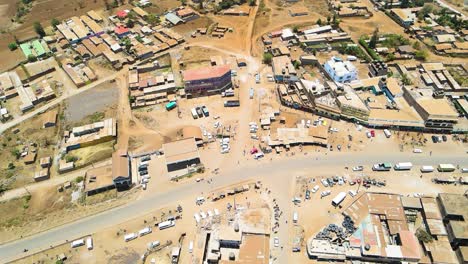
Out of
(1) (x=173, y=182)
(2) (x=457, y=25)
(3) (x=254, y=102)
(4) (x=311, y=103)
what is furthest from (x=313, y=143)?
(2) (x=457, y=25)

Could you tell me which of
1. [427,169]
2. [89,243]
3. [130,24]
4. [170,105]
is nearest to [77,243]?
[89,243]

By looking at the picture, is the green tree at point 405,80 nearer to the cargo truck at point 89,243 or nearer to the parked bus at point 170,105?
the parked bus at point 170,105

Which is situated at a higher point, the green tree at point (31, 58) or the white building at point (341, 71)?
the green tree at point (31, 58)

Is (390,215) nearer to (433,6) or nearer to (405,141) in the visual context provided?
(405,141)

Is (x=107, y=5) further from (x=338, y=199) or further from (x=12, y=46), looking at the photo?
(x=338, y=199)

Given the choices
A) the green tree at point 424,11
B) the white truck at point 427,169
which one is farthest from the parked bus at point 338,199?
the green tree at point 424,11
